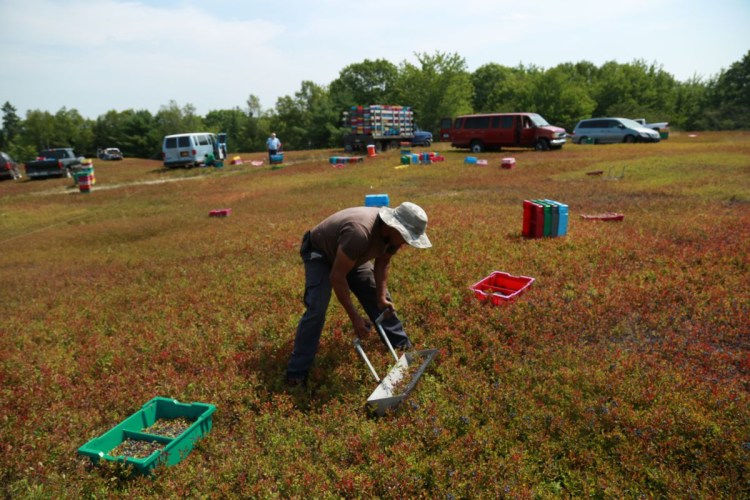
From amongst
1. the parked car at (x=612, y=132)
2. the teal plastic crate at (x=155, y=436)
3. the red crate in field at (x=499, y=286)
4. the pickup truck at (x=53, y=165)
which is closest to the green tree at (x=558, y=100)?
the parked car at (x=612, y=132)

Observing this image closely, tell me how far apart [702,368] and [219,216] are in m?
13.8

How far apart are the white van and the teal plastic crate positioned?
29.0 meters

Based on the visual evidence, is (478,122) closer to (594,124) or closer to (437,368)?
(594,124)

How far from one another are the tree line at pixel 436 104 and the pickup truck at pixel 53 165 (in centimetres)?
3596

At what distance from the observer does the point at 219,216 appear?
15203 millimetres

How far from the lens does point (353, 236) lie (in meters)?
4.00

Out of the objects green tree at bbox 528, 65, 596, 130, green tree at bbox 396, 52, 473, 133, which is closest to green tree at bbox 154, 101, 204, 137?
green tree at bbox 396, 52, 473, 133

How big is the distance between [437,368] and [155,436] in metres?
2.61

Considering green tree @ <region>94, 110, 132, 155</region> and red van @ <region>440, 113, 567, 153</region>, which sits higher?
green tree @ <region>94, 110, 132, 155</region>

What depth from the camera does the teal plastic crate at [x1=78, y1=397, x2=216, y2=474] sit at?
11.7 ft

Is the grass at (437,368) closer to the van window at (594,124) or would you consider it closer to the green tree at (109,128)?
the van window at (594,124)

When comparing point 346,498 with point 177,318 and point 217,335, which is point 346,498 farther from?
point 177,318

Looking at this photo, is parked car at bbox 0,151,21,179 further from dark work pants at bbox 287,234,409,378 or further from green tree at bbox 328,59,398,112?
green tree at bbox 328,59,398,112

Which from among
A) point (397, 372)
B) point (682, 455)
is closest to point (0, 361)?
point (397, 372)
